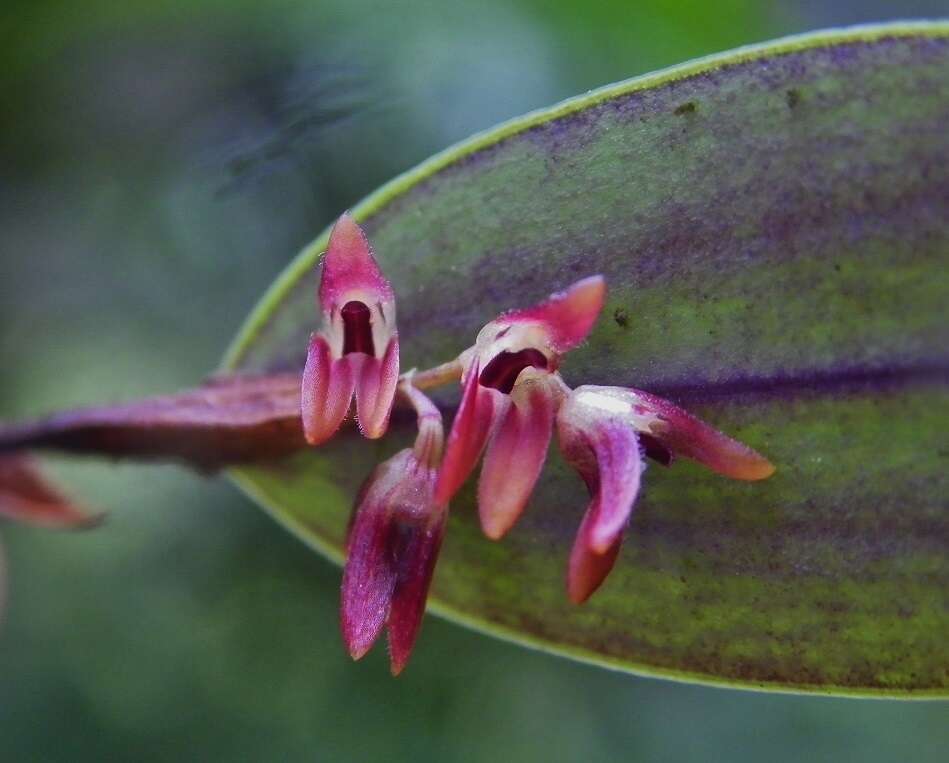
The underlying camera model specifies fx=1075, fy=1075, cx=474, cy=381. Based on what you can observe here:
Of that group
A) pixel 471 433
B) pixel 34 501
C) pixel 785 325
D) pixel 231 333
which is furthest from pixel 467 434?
pixel 231 333

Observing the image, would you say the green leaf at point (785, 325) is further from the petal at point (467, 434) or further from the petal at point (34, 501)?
the petal at point (34, 501)

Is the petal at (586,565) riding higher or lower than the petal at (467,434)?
→ lower

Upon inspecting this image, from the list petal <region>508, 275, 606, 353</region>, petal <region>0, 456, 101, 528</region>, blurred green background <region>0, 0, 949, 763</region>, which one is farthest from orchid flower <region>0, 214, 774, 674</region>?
blurred green background <region>0, 0, 949, 763</region>

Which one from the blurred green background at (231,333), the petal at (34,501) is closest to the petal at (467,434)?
the petal at (34,501)

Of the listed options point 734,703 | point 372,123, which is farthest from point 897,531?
point 734,703

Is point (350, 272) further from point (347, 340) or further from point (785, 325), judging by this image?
point (785, 325)

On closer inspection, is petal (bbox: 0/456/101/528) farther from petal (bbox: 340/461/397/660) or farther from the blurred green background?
the blurred green background

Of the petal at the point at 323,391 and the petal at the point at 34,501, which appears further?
the petal at the point at 34,501
